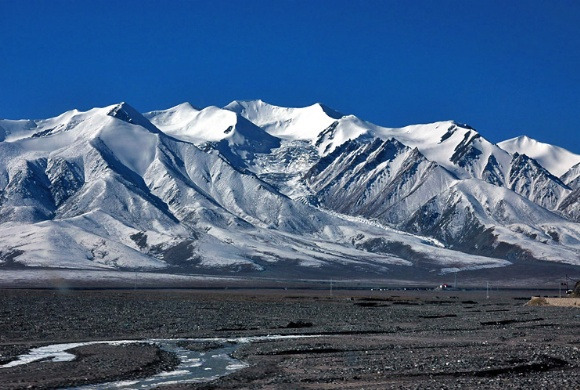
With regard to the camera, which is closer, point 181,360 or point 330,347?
point 181,360

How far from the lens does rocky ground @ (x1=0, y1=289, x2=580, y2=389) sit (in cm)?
4034

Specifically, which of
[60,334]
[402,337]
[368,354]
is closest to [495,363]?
[368,354]

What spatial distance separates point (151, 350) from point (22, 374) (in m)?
13.0

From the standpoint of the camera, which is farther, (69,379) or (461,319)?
(461,319)

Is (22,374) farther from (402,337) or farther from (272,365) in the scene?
(402,337)

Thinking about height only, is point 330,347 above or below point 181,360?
above

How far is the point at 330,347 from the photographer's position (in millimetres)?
54125

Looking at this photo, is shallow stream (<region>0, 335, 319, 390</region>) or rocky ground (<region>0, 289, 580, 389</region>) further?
shallow stream (<region>0, 335, 319, 390</region>)

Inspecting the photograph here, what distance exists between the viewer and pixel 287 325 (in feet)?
247

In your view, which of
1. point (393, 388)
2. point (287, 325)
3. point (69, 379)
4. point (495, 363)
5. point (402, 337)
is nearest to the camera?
point (393, 388)

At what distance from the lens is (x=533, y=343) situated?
187 ft

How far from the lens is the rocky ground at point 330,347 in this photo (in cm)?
4034

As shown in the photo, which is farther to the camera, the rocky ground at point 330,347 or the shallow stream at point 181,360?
the shallow stream at point 181,360

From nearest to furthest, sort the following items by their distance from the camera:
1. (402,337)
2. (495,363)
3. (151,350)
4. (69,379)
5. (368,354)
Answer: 1. (69,379)
2. (495,363)
3. (368,354)
4. (151,350)
5. (402,337)
